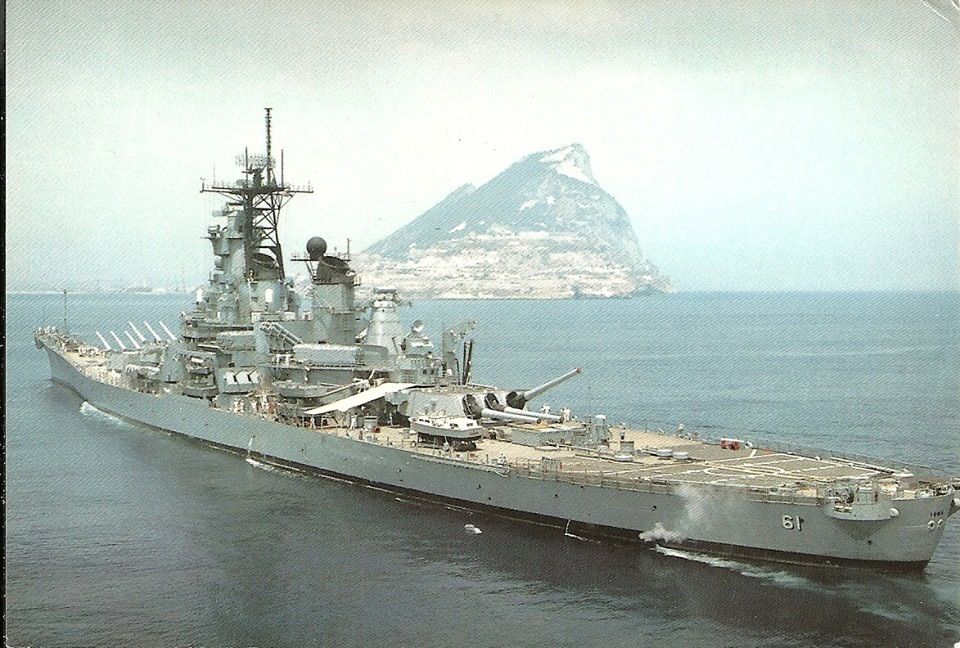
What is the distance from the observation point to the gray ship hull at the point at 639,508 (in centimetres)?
1950

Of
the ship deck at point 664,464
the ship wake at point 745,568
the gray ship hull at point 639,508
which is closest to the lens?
the ship wake at point 745,568

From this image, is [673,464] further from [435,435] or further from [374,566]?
[374,566]

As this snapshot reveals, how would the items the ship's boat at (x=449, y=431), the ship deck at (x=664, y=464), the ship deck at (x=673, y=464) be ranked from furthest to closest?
the ship's boat at (x=449, y=431), the ship deck at (x=673, y=464), the ship deck at (x=664, y=464)

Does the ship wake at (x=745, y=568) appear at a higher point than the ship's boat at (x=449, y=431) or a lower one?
lower

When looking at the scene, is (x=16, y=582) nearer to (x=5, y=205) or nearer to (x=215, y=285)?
(x=5, y=205)

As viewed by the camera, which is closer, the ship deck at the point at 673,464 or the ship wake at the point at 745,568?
the ship wake at the point at 745,568

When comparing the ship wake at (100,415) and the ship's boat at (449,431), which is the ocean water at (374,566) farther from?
the ship's boat at (449,431)

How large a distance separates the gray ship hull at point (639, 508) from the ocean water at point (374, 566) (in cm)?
41

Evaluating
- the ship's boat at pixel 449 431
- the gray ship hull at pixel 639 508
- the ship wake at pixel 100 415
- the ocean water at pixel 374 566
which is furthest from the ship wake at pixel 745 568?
the ship wake at pixel 100 415

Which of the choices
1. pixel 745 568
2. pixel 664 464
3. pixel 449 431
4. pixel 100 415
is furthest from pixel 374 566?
pixel 100 415

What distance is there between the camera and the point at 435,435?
86.3ft

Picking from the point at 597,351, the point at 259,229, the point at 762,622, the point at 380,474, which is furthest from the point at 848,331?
Result: the point at 762,622

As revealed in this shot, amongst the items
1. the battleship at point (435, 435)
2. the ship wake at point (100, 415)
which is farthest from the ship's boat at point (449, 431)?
the ship wake at point (100, 415)

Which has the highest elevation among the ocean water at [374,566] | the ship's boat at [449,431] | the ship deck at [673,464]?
the ship's boat at [449,431]
